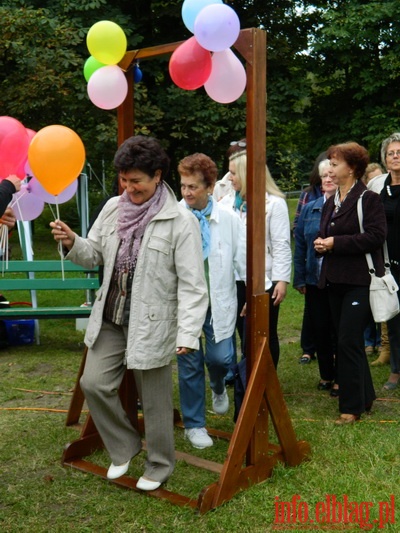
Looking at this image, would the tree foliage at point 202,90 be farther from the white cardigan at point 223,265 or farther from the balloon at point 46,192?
the white cardigan at point 223,265

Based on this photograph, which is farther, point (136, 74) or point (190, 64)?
point (136, 74)

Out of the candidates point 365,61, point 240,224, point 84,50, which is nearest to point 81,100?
point 84,50

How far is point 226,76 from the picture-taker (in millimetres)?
3910

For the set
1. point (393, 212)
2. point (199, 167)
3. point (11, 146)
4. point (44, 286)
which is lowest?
point (44, 286)

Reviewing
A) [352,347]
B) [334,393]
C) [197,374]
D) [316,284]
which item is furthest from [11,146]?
[334,393]

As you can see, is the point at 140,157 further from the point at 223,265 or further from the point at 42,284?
the point at 42,284

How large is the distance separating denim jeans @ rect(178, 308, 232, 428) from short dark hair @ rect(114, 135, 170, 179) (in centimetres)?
135

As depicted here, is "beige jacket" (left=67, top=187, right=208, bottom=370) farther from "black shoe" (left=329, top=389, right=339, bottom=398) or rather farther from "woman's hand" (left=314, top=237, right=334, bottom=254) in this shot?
"black shoe" (left=329, top=389, right=339, bottom=398)

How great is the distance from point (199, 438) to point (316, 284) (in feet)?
6.11

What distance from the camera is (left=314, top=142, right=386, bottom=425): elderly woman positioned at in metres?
4.88

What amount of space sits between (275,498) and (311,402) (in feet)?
6.26

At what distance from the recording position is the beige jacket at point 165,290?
3643mm

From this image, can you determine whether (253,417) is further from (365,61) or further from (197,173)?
(365,61)

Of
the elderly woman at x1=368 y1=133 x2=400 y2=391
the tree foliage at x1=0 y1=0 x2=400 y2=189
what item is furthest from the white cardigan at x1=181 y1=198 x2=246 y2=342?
the tree foliage at x1=0 y1=0 x2=400 y2=189
